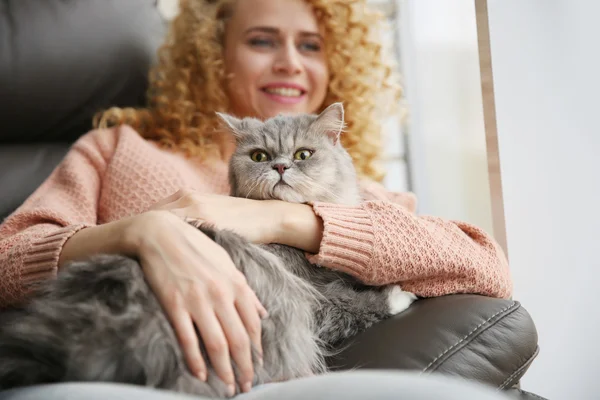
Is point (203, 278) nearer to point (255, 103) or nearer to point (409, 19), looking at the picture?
point (255, 103)

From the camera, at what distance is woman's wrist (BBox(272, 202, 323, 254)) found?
1105mm

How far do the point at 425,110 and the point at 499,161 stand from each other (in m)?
1.19

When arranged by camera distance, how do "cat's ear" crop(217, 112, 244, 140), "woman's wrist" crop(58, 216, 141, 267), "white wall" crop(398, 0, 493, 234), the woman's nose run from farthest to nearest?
"white wall" crop(398, 0, 493, 234) → the woman's nose → "cat's ear" crop(217, 112, 244, 140) → "woman's wrist" crop(58, 216, 141, 267)

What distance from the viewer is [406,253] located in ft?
3.60

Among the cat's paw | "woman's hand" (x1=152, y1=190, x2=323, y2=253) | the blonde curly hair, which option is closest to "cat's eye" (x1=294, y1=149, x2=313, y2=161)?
"woman's hand" (x1=152, y1=190, x2=323, y2=253)

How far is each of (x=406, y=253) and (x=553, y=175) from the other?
0.70 m

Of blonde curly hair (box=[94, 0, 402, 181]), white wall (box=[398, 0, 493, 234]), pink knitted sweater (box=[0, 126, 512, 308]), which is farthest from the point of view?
white wall (box=[398, 0, 493, 234])

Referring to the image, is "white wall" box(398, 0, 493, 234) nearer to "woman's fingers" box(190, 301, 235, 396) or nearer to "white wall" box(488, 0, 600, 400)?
"white wall" box(488, 0, 600, 400)

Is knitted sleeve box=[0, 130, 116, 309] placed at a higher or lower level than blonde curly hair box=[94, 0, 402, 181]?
lower

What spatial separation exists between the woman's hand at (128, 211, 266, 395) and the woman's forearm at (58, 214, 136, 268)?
0.07 ft

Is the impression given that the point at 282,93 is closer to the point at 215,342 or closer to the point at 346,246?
the point at 346,246

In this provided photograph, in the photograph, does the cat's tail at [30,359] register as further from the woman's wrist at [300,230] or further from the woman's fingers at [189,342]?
the woman's wrist at [300,230]

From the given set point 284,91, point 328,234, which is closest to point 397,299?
point 328,234

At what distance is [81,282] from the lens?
86 centimetres
